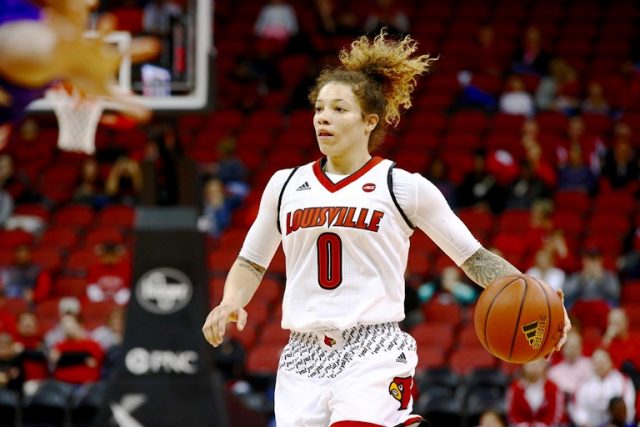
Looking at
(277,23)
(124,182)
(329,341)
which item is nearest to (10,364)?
(124,182)

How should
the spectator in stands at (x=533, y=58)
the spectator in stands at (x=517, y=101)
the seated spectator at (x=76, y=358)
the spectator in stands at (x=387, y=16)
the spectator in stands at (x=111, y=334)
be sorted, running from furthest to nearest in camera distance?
the spectator in stands at (x=387, y=16) < the spectator in stands at (x=533, y=58) < the spectator in stands at (x=517, y=101) < the spectator in stands at (x=111, y=334) < the seated spectator at (x=76, y=358)

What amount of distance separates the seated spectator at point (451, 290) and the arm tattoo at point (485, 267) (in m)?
7.58

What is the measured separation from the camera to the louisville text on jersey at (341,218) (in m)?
5.13

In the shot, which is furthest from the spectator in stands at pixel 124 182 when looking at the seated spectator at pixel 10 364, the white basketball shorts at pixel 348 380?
the white basketball shorts at pixel 348 380

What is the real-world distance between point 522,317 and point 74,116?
5.91m

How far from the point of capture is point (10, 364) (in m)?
11.9

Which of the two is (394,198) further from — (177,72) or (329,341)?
(177,72)

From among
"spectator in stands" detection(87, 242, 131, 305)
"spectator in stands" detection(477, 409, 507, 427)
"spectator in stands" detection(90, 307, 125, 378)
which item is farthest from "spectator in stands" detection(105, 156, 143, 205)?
"spectator in stands" detection(477, 409, 507, 427)

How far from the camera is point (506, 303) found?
16.9 feet

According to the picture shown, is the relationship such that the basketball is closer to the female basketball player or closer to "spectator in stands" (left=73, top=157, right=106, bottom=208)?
the female basketball player

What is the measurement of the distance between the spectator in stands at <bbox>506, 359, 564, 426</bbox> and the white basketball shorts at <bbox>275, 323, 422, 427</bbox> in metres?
6.05

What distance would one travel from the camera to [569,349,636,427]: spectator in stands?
10852mm

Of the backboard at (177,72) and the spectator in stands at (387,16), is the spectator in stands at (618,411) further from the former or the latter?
the spectator in stands at (387,16)

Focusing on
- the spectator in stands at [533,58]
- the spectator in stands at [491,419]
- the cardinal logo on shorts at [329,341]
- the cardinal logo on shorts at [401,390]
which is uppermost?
the spectator in stands at [533,58]
